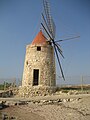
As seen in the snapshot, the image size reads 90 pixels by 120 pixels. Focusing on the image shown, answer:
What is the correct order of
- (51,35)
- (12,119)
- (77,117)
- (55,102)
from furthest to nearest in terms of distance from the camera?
1. (51,35)
2. (55,102)
3. (77,117)
4. (12,119)

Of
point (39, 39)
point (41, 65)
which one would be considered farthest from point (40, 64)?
point (39, 39)

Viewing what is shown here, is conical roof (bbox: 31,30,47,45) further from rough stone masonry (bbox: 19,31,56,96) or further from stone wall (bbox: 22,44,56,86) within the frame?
stone wall (bbox: 22,44,56,86)

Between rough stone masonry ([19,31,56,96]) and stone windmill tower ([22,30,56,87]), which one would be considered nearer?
rough stone masonry ([19,31,56,96])

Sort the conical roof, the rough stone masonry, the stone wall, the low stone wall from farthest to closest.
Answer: the conical roof
the stone wall
the rough stone masonry
the low stone wall

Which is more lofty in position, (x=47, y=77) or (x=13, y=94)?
(x=47, y=77)

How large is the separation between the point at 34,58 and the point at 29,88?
307 centimetres

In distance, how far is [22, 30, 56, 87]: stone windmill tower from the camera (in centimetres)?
1736

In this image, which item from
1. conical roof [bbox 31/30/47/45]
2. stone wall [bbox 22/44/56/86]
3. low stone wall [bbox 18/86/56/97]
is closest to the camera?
low stone wall [bbox 18/86/56/97]

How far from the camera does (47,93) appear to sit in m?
16.6

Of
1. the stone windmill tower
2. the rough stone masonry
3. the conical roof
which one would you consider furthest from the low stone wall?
the conical roof

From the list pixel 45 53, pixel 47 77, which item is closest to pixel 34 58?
pixel 45 53

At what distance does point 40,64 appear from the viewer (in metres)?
17.5

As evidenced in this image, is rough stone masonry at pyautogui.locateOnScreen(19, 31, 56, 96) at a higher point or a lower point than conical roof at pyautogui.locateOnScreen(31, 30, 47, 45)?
A: lower

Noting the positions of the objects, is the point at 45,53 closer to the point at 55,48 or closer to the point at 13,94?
the point at 55,48
